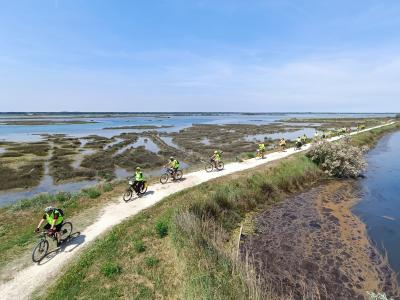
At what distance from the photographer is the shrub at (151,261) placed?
1241 centimetres

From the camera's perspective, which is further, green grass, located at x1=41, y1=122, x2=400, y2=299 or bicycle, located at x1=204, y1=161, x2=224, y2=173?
bicycle, located at x1=204, y1=161, x2=224, y2=173

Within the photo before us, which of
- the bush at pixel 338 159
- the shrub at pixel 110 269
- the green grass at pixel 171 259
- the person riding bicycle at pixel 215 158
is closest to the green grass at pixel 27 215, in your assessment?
the green grass at pixel 171 259

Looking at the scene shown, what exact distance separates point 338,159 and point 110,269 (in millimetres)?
28985

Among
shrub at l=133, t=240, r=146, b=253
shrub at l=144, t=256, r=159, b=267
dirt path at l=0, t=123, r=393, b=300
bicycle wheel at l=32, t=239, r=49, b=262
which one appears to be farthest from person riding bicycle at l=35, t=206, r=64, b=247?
shrub at l=144, t=256, r=159, b=267

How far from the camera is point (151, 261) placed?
12484 millimetres

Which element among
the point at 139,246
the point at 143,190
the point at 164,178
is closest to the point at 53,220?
the point at 139,246

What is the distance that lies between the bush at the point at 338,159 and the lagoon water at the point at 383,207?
5.39 ft

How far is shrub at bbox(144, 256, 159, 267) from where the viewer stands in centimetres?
1241

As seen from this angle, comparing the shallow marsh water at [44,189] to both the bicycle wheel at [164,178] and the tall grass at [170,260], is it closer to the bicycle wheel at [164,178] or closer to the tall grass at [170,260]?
the bicycle wheel at [164,178]

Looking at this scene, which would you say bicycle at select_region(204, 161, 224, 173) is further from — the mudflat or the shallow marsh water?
the shallow marsh water

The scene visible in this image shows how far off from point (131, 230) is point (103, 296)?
453 cm

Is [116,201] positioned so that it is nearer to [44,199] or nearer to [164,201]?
[164,201]

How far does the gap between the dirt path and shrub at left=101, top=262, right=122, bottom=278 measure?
1.69 metres

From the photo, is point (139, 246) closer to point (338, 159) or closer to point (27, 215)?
point (27, 215)
